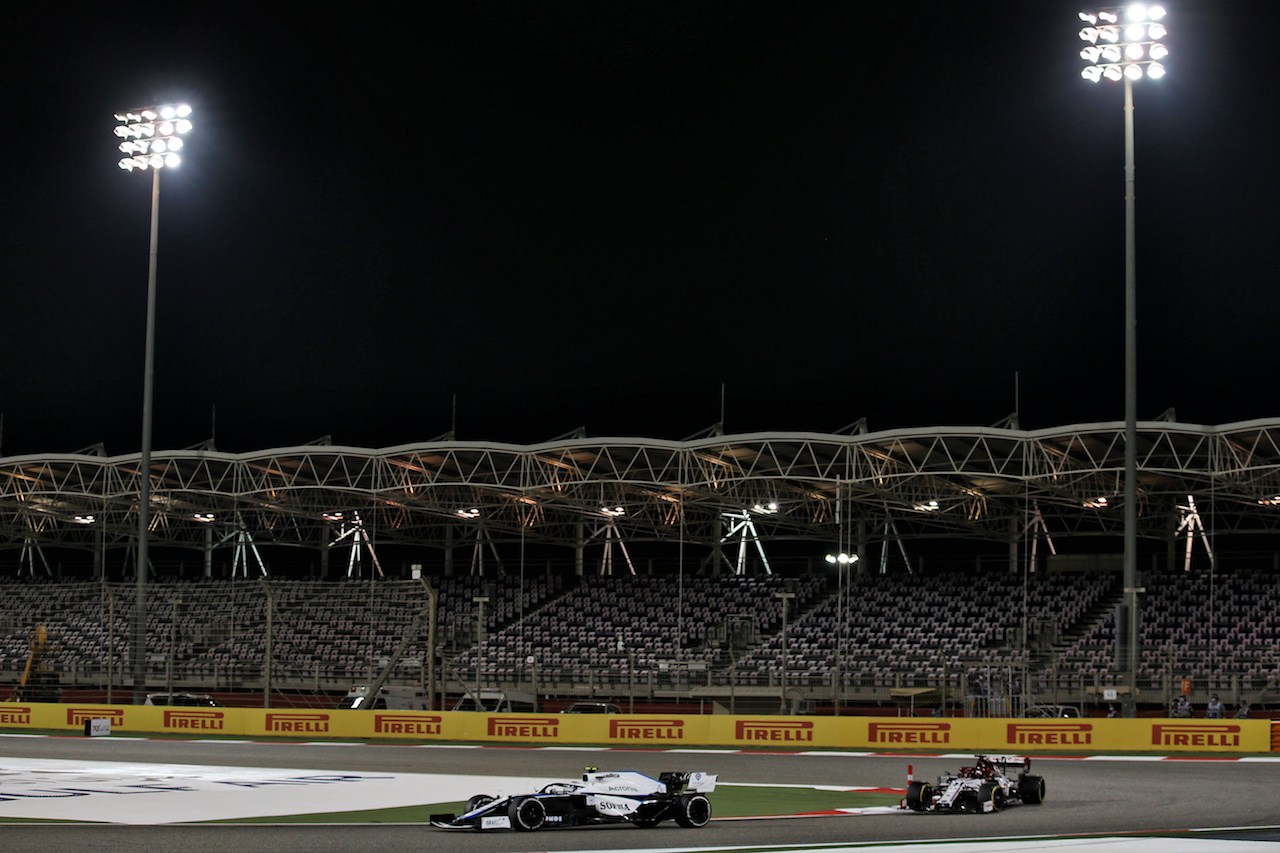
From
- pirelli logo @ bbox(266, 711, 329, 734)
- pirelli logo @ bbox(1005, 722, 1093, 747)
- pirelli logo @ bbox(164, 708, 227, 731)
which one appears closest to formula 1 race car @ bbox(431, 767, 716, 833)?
pirelli logo @ bbox(1005, 722, 1093, 747)

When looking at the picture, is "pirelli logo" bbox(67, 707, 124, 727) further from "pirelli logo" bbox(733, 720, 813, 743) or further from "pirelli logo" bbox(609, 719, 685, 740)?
"pirelli logo" bbox(733, 720, 813, 743)

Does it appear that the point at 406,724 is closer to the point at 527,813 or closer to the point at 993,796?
the point at 993,796

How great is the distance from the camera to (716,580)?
52938 mm

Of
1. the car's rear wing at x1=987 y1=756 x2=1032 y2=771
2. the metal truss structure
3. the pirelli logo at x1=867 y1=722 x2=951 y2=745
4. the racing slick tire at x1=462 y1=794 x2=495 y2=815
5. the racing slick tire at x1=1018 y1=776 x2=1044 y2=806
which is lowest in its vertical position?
the pirelli logo at x1=867 y1=722 x2=951 y2=745

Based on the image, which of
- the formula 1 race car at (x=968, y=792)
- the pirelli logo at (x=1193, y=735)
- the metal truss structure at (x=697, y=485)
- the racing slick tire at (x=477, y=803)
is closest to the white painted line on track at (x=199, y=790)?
the racing slick tire at (x=477, y=803)

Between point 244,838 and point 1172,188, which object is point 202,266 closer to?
point 1172,188

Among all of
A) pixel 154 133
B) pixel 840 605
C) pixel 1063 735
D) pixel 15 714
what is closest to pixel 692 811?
pixel 1063 735

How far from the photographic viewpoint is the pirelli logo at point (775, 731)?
1127 inches

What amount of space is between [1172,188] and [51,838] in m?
43.5

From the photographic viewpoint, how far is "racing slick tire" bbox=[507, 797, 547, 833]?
45.4 feet

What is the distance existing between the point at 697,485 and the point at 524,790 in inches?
Result: 1070

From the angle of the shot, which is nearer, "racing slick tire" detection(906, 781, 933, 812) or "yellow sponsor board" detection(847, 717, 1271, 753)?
"racing slick tire" detection(906, 781, 933, 812)

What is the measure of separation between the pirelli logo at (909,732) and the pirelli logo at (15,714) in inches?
835

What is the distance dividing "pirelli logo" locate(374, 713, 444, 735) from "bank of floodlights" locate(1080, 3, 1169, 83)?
Result: 19476 mm
